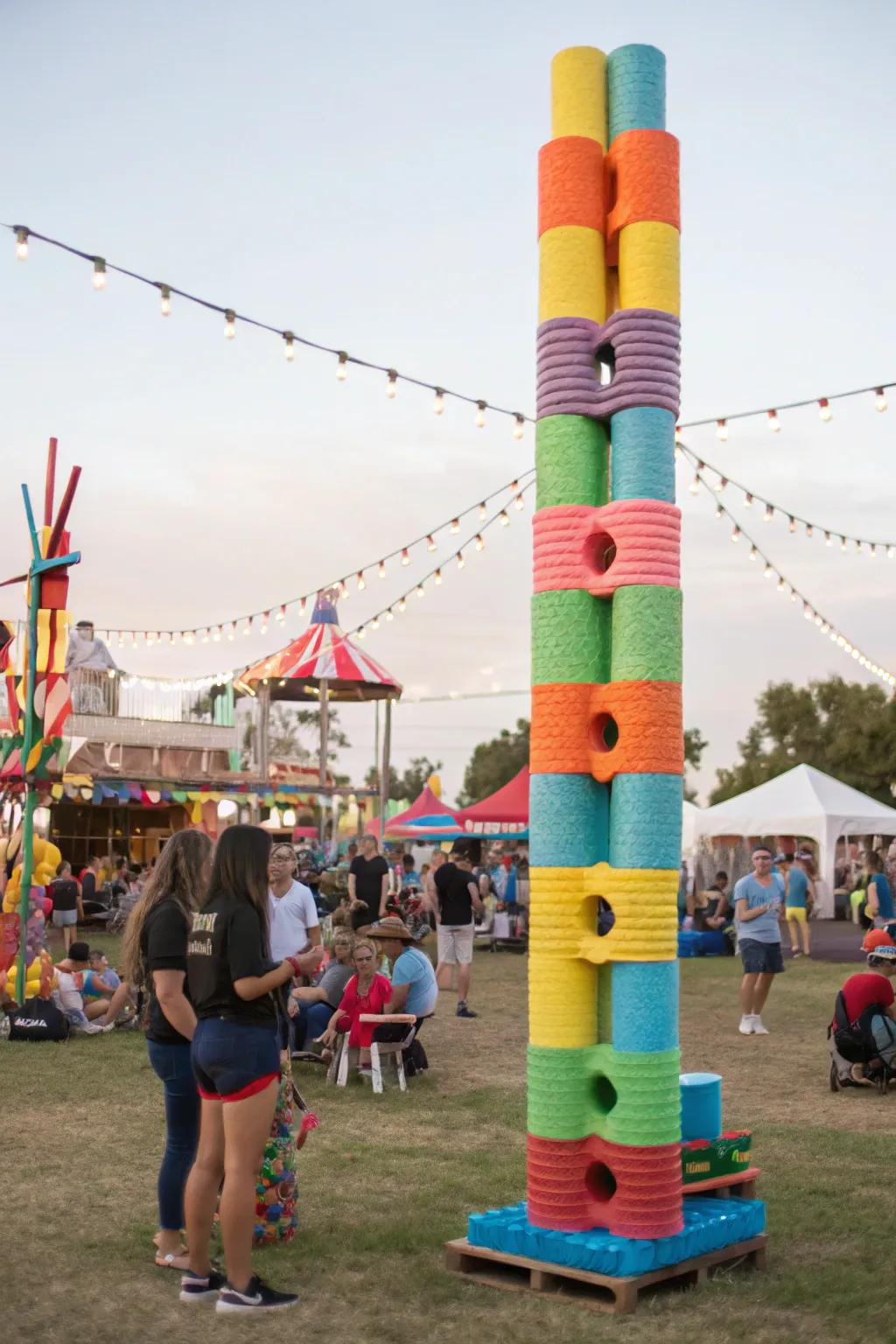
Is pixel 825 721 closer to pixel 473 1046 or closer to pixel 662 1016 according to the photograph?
pixel 473 1046

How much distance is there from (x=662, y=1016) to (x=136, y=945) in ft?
6.39

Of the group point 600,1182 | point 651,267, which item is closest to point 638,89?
point 651,267

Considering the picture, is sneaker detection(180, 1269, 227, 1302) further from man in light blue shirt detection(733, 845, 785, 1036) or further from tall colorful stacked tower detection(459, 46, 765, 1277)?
man in light blue shirt detection(733, 845, 785, 1036)

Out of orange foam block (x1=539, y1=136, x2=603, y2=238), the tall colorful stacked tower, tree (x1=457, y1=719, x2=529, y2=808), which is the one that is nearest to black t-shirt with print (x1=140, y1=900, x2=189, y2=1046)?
the tall colorful stacked tower

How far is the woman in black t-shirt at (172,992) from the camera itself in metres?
5.03

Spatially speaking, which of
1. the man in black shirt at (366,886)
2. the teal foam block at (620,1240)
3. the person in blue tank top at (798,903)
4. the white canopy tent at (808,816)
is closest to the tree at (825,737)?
the white canopy tent at (808,816)

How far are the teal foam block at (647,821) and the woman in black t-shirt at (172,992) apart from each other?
1.52 metres

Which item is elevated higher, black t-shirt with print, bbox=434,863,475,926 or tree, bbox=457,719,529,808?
tree, bbox=457,719,529,808

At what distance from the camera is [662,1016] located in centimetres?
511

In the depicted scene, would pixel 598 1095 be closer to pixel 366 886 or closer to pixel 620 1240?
pixel 620 1240

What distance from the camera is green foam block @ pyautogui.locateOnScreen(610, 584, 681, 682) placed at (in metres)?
5.22

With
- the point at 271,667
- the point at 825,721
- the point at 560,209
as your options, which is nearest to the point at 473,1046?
the point at 560,209

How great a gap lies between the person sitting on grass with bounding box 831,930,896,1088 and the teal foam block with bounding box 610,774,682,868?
182 inches

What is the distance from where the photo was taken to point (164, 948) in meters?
5.03
